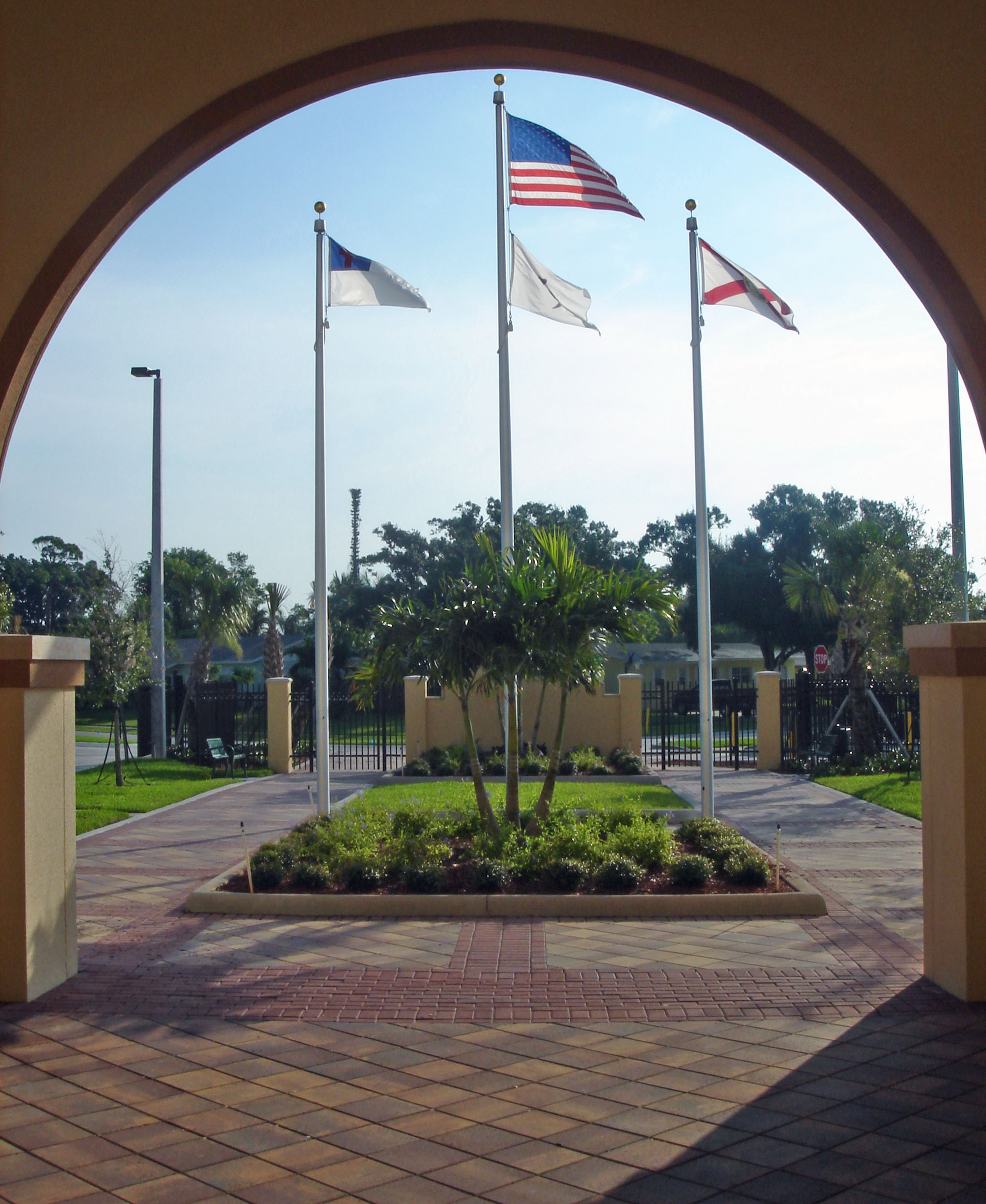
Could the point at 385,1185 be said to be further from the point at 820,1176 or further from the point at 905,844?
the point at 905,844

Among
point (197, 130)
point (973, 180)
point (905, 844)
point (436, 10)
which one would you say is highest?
point (436, 10)

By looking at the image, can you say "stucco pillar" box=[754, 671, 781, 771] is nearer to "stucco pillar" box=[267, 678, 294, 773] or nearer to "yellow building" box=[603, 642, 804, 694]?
"stucco pillar" box=[267, 678, 294, 773]

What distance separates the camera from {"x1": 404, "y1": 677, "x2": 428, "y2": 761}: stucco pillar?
879 inches

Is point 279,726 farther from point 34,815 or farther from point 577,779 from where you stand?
point 34,815

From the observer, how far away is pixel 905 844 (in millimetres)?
12477

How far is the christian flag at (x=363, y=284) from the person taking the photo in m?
13.1

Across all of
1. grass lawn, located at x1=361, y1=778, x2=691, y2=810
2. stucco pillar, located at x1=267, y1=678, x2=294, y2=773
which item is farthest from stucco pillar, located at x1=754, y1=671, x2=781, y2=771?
stucco pillar, located at x1=267, y1=678, x2=294, y2=773

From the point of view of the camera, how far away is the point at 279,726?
2292cm

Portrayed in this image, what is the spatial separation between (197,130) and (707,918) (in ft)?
21.9

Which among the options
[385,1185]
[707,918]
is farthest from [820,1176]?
[707,918]

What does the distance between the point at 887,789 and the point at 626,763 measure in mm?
4655

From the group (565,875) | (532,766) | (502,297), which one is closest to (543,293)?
(502,297)

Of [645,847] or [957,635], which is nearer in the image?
[957,635]

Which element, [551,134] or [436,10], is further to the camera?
[551,134]
